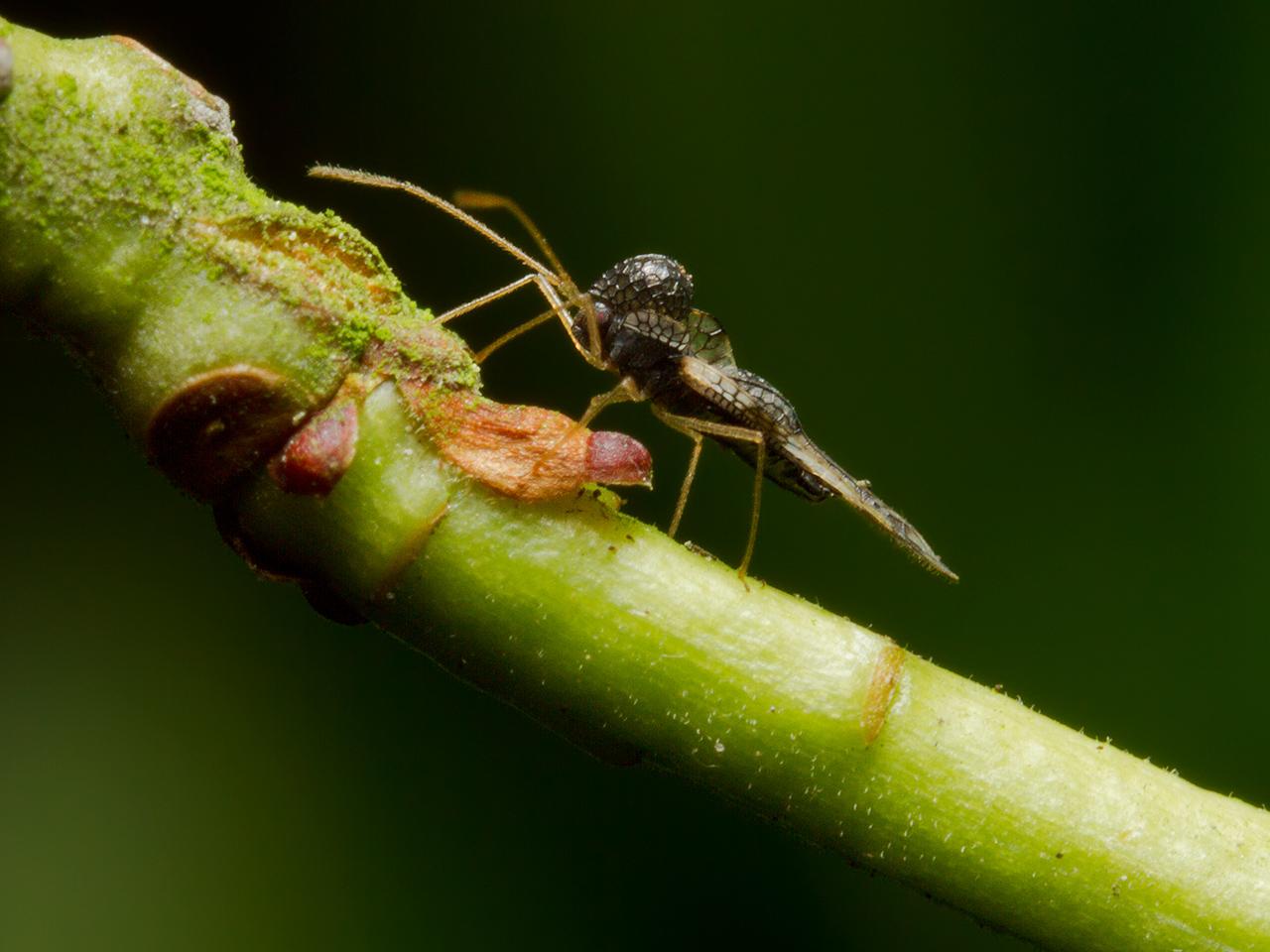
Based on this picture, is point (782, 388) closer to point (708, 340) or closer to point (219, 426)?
point (708, 340)

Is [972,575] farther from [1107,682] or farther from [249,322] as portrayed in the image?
[249,322]

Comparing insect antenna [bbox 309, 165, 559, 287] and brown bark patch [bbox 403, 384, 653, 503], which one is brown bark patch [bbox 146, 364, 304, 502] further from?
insect antenna [bbox 309, 165, 559, 287]

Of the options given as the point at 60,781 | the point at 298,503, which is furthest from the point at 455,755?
the point at 298,503

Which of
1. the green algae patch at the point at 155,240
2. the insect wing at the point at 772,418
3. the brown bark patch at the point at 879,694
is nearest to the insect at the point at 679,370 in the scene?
the insect wing at the point at 772,418

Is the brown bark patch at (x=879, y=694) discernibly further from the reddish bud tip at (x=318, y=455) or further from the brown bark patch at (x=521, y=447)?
the reddish bud tip at (x=318, y=455)

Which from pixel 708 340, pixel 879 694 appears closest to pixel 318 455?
pixel 879 694

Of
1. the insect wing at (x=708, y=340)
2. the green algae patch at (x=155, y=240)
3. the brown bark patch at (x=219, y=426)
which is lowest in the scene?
the brown bark patch at (x=219, y=426)
